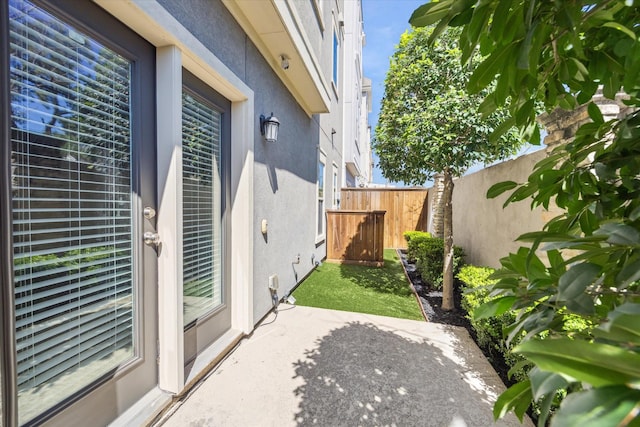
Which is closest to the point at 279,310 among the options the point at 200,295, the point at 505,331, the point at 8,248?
the point at 200,295

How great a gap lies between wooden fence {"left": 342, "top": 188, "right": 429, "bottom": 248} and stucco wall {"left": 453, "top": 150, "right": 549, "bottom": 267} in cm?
321

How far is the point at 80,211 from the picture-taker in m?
1.54

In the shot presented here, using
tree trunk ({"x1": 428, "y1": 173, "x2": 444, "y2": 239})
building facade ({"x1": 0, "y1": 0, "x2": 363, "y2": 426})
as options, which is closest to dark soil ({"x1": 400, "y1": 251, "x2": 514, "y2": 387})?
tree trunk ({"x1": 428, "y1": 173, "x2": 444, "y2": 239})

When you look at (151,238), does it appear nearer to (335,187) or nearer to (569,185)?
(569,185)

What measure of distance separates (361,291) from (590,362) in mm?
4734

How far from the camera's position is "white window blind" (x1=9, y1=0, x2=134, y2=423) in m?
1.29

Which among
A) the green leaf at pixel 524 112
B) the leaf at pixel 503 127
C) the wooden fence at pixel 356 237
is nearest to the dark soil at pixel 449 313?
the wooden fence at pixel 356 237

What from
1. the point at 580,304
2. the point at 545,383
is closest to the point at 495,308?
the point at 580,304

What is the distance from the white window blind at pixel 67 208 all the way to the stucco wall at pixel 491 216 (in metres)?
3.31

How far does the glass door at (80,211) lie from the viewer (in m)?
1.30

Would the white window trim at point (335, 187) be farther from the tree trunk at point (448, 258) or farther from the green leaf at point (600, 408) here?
the green leaf at point (600, 408)

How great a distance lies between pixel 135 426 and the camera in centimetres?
172

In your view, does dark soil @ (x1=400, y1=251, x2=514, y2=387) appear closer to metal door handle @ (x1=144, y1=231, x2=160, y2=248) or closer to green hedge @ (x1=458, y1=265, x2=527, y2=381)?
green hedge @ (x1=458, y1=265, x2=527, y2=381)

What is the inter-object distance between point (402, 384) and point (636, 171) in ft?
7.47
